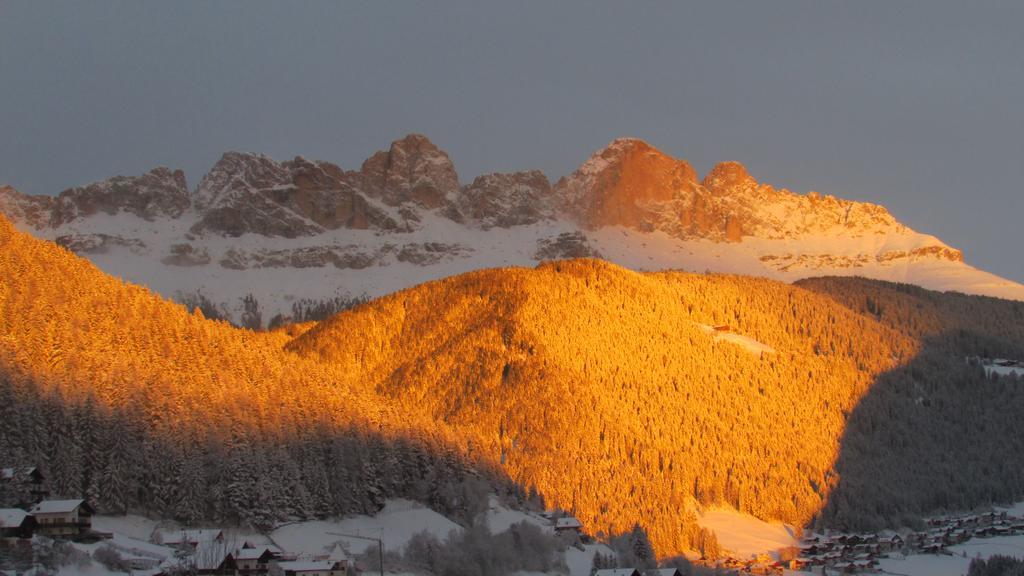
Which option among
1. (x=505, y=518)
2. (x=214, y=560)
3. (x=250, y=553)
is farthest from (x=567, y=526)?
(x=214, y=560)

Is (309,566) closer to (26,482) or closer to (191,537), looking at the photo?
(191,537)

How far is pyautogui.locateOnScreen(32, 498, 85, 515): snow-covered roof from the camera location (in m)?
105

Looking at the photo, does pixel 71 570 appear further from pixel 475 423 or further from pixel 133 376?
pixel 475 423

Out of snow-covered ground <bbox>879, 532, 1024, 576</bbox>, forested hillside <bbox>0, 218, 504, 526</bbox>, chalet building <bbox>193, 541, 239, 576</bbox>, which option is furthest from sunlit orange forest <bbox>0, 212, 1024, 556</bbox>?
snow-covered ground <bbox>879, 532, 1024, 576</bbox>

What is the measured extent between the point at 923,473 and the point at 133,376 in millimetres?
105850

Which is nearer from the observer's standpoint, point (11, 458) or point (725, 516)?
point (11, 458)

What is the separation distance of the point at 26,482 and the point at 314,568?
66.7ft

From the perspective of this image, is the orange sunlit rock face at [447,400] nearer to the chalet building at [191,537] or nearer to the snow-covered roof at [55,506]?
the chalet building at [191,537]

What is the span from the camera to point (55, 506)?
10650 cm

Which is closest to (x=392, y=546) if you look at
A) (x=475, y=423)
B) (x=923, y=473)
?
(x=475, y=423)

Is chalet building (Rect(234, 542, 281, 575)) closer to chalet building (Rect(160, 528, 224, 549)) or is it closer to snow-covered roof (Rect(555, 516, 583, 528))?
chalet building (Rect(160, 528, 224, 549))

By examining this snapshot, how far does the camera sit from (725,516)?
17950cm

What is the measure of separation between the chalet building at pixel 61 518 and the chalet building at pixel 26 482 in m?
2.45

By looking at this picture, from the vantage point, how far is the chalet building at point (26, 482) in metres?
109
